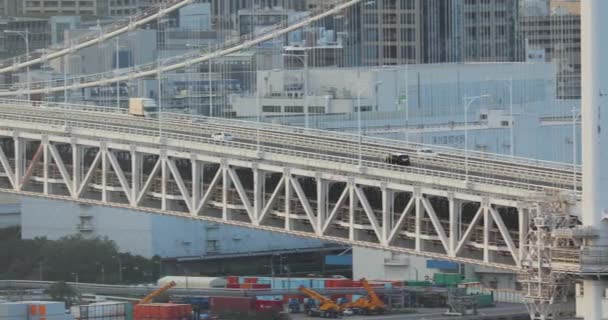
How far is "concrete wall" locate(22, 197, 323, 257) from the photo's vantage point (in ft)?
298

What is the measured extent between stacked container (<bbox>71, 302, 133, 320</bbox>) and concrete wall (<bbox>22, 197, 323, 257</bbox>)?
18948 millimetres

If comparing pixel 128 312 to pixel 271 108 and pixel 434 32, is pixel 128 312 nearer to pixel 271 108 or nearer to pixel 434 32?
pixel 271 108

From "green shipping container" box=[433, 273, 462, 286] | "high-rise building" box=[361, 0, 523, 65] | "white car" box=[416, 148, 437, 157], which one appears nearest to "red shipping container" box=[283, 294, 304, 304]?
"green shipping container" box=[433, 273, 462, 286]

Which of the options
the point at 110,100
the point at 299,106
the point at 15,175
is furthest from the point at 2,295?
the point at 110,100

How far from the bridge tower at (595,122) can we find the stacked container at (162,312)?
19099 millimetres

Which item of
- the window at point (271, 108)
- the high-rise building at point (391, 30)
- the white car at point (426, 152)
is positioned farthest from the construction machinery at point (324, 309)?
the high-rise building at point (391, 30)

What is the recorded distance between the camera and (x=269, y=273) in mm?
92438

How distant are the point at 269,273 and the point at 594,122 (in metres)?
36.9

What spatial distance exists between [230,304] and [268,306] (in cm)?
93

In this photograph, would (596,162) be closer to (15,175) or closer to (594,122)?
(594,122)

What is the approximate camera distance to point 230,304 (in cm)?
8088

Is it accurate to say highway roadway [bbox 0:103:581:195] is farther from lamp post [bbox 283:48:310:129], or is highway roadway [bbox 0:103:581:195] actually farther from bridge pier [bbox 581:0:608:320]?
lamp post [bbox 283:48:310:129]

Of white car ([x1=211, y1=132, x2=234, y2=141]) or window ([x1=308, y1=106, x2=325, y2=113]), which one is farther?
window ([x1=308, y1=106, x2=325, y2=113])


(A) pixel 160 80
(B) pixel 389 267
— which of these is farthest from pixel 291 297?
(A) pixel 160 80
